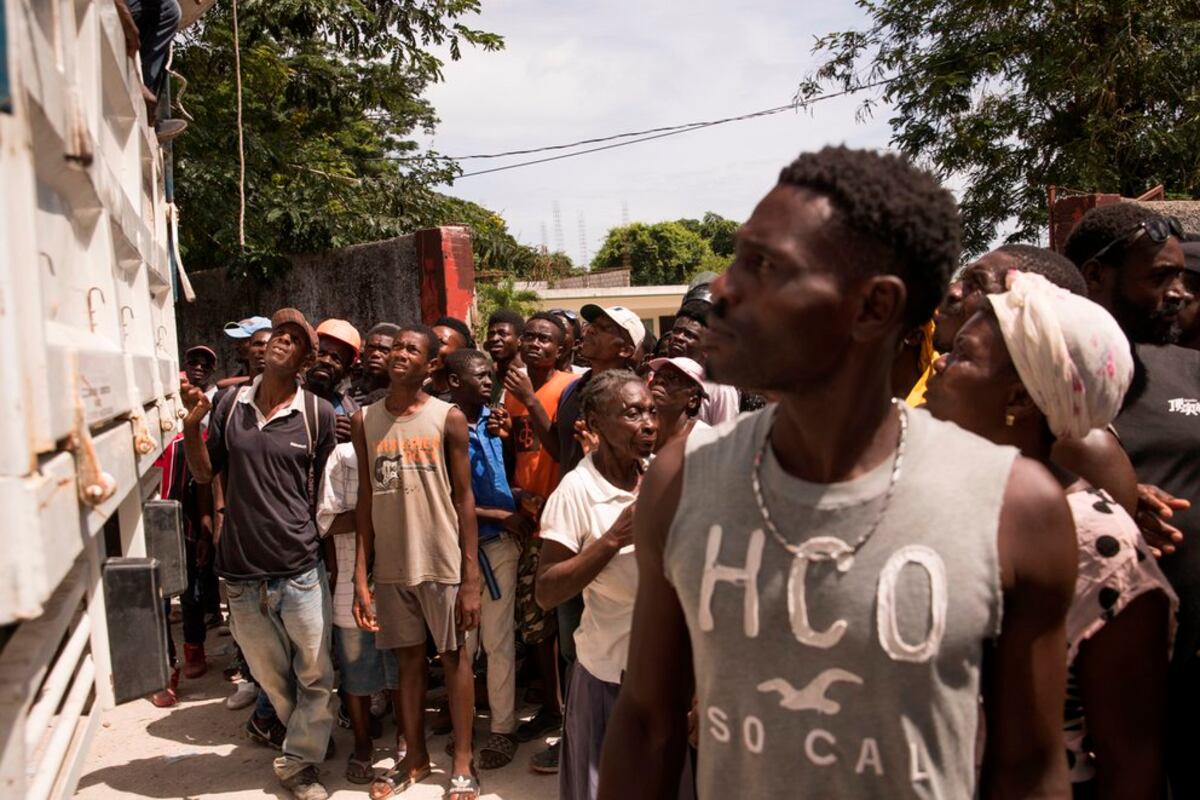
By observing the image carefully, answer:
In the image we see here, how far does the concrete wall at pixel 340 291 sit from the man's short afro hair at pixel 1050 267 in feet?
20.5

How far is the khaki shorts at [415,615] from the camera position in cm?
399

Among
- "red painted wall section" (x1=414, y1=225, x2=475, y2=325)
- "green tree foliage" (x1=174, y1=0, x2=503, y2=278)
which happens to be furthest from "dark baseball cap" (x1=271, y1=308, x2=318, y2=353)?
"green tree foliage" (x1=174, y1=0, x2=503, y2=278)

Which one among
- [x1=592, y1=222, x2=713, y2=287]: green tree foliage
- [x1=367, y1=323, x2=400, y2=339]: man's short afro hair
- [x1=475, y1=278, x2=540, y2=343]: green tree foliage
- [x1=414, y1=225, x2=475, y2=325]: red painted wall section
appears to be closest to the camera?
[x1=367, y1=323, x2=400, y2=339]: man's short afro hair

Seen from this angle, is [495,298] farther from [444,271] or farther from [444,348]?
[444,348]

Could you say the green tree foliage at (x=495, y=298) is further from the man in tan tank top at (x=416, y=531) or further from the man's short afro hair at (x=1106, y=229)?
the man's short afro hair at (x=1106, y=229)

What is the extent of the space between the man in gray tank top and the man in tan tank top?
2.66 meters

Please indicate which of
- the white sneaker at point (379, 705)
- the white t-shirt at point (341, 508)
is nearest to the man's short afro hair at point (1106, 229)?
the white t-shirt at point (341, 508)

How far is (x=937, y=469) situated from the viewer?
1359 millimetres

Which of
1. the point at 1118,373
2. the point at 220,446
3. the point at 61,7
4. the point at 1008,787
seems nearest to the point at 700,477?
the point at 1008,787

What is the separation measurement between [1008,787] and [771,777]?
0.35 m

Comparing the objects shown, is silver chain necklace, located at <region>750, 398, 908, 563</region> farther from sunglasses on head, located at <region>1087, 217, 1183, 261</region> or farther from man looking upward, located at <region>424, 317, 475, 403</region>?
man looking upward, located at <region>424, 317, 475, 403</region>

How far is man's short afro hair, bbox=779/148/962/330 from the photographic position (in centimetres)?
132

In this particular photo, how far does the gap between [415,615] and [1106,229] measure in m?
2.96

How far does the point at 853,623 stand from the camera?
132 centimetres
